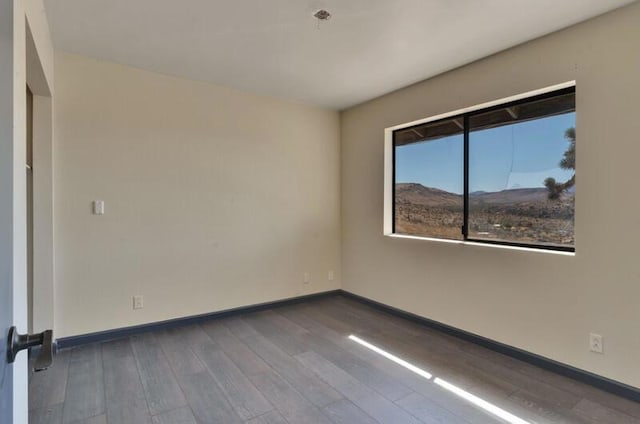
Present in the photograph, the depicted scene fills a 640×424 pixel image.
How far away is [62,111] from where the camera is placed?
2.79 metres

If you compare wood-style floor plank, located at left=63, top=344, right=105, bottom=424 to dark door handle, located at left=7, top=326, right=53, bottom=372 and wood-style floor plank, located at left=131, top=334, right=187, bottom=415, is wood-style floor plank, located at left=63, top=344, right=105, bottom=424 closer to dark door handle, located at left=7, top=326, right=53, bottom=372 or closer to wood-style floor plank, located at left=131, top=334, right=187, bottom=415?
wood-style floor plank, located at left=131, top=334, right=187, bottom=415

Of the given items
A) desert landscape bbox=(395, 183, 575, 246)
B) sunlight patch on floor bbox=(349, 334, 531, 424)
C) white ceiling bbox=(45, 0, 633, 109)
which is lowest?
sunlight patch on floor bbox=(349, 334, 531, 424)

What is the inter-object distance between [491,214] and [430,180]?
0.76 metres

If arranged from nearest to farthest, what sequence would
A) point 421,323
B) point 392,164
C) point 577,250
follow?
point 577,250 → point 421,323 → point 392,164

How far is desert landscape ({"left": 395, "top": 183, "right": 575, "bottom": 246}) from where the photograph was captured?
2551mm

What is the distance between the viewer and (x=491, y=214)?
2.99 metres

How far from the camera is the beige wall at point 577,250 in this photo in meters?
2.12

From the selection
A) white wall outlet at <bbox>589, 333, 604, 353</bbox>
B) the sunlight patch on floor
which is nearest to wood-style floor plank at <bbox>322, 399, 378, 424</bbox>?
the sunlight patch on floor

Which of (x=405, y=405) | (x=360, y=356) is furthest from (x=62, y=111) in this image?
(x=405, y=405)

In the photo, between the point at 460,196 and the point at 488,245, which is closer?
the point at 488,245

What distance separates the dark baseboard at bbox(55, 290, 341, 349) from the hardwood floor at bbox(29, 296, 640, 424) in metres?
0.08

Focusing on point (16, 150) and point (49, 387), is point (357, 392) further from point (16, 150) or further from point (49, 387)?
point (16, 150)

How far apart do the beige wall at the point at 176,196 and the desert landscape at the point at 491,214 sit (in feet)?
3.84

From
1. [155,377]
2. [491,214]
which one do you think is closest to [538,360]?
[491,214]
